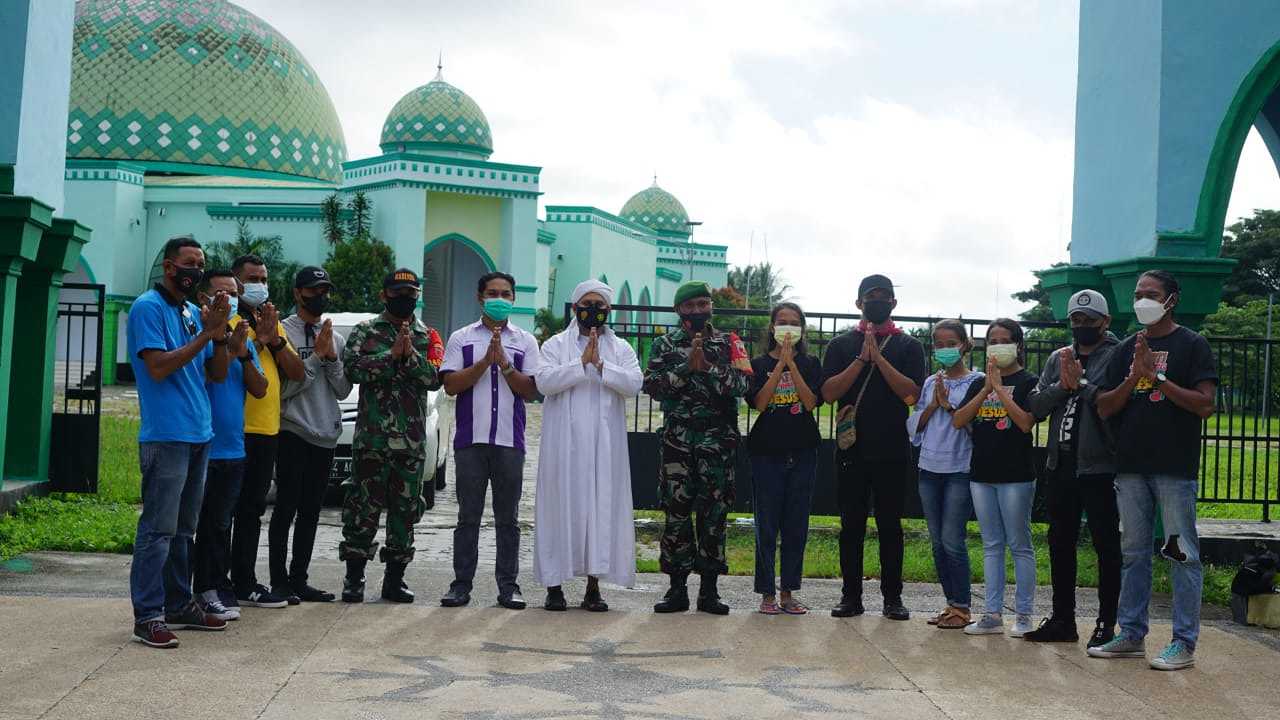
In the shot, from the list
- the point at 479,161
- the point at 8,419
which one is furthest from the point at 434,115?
the point at 8,419

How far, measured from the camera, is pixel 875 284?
699 cm

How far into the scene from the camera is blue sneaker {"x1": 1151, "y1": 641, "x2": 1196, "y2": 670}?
5871 millimetres

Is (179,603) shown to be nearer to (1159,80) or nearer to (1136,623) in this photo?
(1136,623)

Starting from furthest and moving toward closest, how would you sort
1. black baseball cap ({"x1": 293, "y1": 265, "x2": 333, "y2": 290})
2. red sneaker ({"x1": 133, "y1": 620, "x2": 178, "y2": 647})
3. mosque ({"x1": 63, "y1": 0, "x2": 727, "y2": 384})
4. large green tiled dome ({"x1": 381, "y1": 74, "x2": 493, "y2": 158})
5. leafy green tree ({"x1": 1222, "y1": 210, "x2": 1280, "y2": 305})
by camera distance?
1. leafy green tree ({"x1": 1222, "y1": 210, "x2": 1280, "y2": 305})
2. large green tiled dome ({"x1": 381, "y1": 74, "x2": 493, "y2": 158})
3. mosque ({"x1": 63, "y1": 0, "x2": 727, "y2": 384})
4. black baseball cap ({"x1": 293, "y1": 265, "x2": 333, "y2": 290})
5. red sneaker ({"x1": 133, "y1": 620, "x2": 178, "y2": 647})

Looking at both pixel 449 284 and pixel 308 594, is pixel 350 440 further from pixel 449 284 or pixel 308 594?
pixel 449 284

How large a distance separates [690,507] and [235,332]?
250 centimetres

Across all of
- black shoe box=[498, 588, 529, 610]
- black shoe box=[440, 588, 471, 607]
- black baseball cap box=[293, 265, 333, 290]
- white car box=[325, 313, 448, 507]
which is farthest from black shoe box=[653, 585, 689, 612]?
white car box=[325, 313, 448, 507]

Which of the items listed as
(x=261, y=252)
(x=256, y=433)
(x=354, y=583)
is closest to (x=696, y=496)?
(x=354, y=583)

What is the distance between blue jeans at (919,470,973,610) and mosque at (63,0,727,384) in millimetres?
26229

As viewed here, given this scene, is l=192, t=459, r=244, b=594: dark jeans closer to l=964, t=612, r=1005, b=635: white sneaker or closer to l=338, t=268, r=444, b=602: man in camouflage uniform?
l=338, t=268, r=444, b=602: man in camouflage uniform

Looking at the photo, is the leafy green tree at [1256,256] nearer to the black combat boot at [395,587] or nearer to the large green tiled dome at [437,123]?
the large green tiled dome at [437,123]

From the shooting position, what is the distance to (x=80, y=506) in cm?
1003

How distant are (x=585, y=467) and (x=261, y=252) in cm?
2896

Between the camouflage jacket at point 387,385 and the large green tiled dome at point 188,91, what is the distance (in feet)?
110
